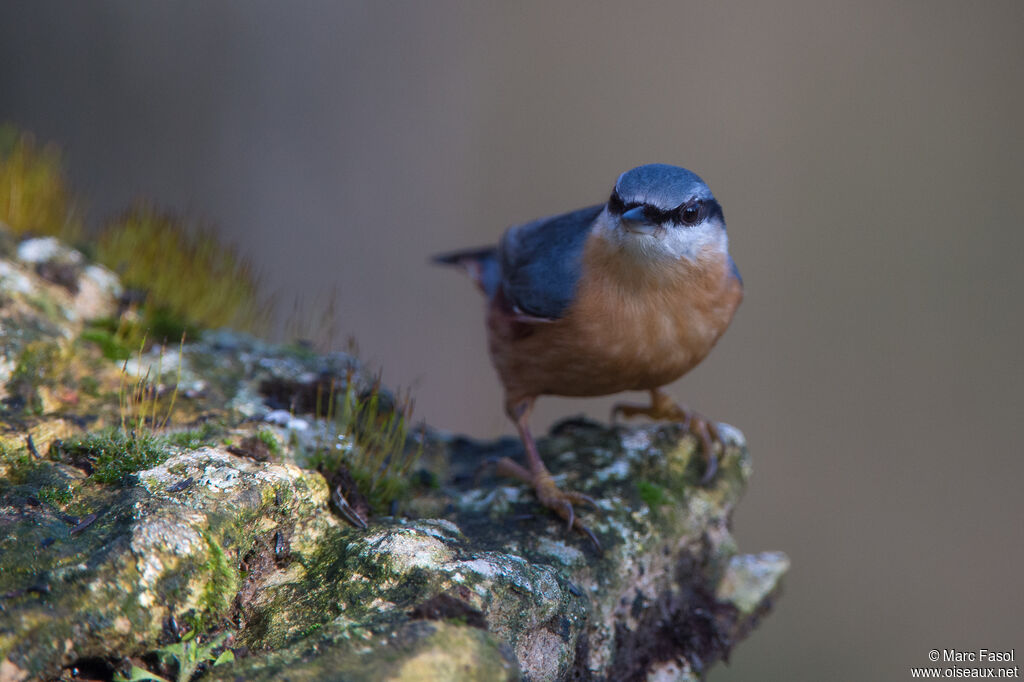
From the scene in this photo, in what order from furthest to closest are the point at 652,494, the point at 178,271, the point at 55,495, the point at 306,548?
the point at 178,271, the point at 652,494, the point at 306,548, the point at 55,495

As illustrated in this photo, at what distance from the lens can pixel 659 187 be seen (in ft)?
10.3

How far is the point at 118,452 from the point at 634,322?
201 cm

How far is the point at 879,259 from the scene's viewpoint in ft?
30.1

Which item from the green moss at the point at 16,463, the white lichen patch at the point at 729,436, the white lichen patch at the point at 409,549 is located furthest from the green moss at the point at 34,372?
the white lichen patch at the point at 729,436

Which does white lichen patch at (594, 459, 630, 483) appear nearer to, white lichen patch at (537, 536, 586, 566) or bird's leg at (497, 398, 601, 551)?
bird's leg at (497, 398, 601, 551)

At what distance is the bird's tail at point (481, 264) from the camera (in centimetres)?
476

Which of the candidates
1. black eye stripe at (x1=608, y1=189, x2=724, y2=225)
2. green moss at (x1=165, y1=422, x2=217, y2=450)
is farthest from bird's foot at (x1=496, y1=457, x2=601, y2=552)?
green moss at (x1=165, y1=422, x2=217, y2=450)

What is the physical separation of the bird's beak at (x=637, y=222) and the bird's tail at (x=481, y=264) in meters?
1.57

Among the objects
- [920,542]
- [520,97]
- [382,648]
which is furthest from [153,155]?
[920,542]

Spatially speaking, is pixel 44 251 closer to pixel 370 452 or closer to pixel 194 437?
pixel 194 437

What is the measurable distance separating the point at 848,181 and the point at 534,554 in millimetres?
7884

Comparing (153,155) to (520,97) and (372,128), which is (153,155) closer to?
(372,128)

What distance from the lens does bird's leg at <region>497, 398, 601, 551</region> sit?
325cm

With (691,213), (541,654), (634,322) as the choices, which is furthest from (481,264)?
(541,654)
